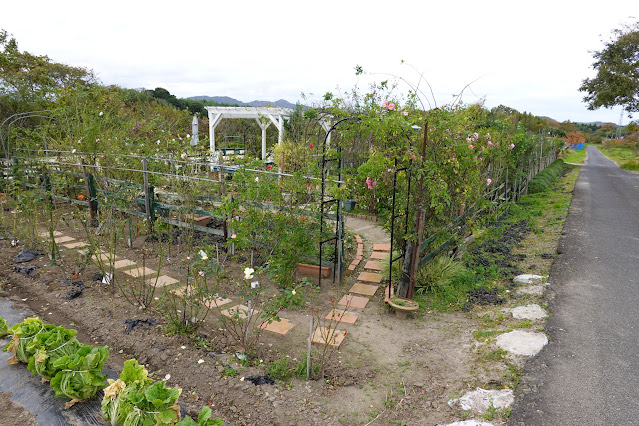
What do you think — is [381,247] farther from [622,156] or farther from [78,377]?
[622,156]

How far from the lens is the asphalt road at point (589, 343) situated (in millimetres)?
2461

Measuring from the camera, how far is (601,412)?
2434 millimetres

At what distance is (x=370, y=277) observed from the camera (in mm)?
4867

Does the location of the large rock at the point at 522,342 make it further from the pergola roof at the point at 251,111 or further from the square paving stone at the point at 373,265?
the pergola roof at the point at 251,111

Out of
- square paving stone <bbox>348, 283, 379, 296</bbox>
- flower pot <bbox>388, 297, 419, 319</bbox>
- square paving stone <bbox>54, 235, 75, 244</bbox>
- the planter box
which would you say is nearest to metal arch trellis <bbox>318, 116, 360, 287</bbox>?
the planter box

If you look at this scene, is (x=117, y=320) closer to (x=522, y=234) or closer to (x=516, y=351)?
(x=516, y=351)

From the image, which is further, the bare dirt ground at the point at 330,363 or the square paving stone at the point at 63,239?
the square paving stone at the point at 63,239

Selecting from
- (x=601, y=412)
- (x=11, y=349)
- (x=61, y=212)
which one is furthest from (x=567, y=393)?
(x=61, y=212)

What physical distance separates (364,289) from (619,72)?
47.7 ft

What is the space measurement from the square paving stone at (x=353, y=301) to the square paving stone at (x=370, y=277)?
484 millimetres

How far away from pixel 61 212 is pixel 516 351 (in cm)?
754

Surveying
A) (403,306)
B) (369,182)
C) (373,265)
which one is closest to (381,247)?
(373,265)

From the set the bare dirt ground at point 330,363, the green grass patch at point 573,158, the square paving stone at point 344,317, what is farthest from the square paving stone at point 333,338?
the green grass patch at point 573,158

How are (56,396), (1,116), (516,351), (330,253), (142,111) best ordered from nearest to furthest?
1. (56,396)
2. (516,351)
3. (330,253)
4. (1,116)
5. (142,111)
